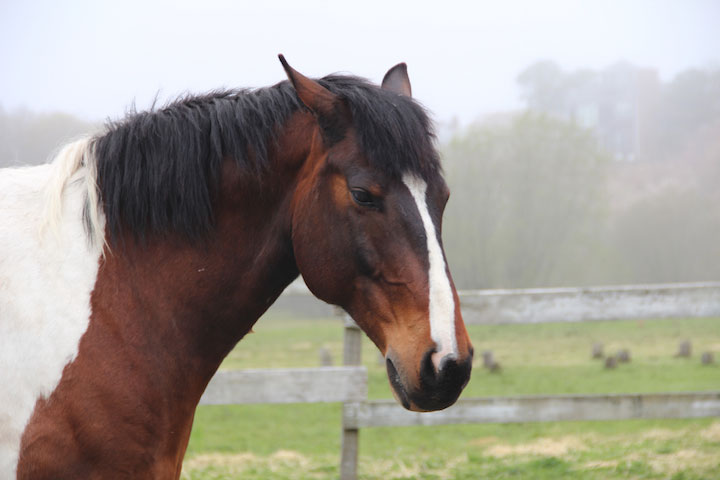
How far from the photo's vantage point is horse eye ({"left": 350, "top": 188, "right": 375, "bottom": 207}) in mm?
1729

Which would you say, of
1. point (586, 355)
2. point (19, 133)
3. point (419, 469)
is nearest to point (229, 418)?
point (419, 469)

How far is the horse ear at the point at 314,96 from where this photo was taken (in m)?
1.79

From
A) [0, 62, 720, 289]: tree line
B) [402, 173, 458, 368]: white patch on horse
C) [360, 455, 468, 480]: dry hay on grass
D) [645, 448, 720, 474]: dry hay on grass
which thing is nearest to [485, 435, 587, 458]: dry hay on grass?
[360, 455, 468, 480]: dry hay on grass

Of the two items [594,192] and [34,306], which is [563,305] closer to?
[34,306]

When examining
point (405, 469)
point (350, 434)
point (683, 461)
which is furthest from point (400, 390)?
point (683, 461)

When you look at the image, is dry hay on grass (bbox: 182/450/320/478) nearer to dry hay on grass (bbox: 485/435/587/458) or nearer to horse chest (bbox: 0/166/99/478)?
dry hay on grass (bbox: 485/435/587/458)

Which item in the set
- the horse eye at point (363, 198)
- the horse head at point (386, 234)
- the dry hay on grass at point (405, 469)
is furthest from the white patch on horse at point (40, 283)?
the dry hay on grass at point (405, 469)

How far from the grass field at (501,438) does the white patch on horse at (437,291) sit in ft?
10.8

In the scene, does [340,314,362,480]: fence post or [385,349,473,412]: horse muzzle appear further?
[340,314,362,480]: fence post

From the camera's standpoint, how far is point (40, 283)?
5.61 feet

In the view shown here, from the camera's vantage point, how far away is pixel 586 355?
12.9 meters

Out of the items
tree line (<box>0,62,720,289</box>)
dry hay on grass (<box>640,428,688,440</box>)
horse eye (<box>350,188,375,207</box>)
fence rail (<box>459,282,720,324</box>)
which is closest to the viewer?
horse eye (<box>350,188,375,207</box>)

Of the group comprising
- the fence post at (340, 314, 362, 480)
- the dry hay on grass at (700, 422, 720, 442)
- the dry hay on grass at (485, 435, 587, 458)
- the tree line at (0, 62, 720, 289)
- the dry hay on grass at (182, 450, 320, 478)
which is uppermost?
the fence post at (340, 314, 362, 480)

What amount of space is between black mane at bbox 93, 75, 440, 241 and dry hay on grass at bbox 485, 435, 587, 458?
398 centimetres
